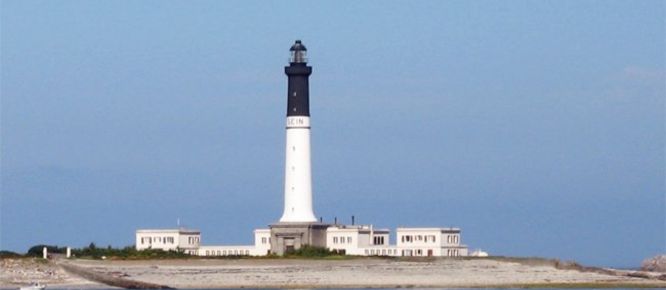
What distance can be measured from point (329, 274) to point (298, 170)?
45.6 feet

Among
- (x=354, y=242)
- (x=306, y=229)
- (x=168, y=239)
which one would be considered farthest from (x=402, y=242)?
(x=168, y=239)

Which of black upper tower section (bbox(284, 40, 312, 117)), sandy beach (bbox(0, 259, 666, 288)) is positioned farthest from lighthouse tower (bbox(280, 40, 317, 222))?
sandy beach (bbox(0, 259, 666, 288))

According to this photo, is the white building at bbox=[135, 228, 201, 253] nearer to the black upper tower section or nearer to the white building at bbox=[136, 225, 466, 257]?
the white building at bbox=[136, 225, 466, 257]

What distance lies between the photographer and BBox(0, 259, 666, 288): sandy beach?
65.3 meters

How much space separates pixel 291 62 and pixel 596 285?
2048 centimetres

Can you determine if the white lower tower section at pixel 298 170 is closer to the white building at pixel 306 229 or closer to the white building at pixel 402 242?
the white building at pixel 306 229

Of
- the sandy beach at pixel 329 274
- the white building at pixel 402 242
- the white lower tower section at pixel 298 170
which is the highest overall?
the white lower tower section at pixel 298 170

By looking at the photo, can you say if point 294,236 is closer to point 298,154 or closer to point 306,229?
point 306,229

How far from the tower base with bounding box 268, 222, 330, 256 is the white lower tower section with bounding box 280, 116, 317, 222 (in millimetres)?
519

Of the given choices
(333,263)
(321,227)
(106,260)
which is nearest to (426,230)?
(321,227)

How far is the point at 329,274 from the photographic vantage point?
68.4 meters

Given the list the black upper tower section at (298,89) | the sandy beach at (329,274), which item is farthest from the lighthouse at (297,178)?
the sandy beach at (329,274)

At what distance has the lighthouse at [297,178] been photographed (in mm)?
81688

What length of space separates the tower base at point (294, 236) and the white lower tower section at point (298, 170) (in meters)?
0.52
